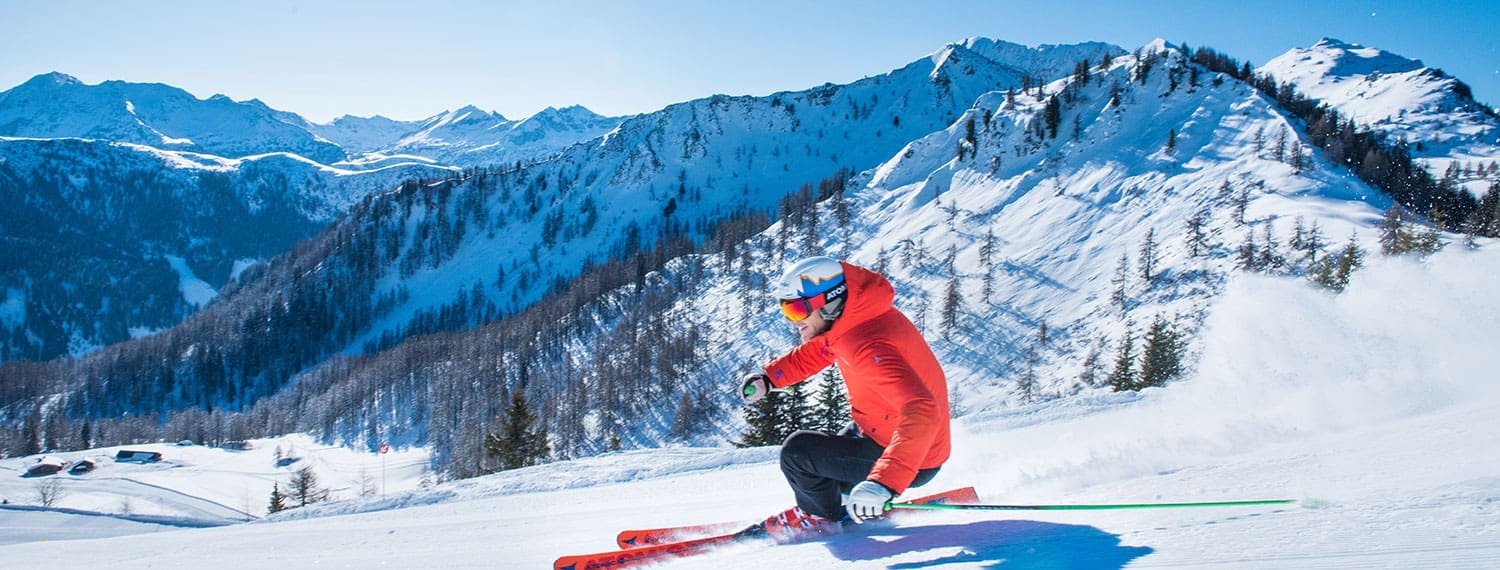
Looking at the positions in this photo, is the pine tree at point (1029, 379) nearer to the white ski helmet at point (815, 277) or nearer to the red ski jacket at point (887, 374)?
the red ski jacket at point (887, 374)

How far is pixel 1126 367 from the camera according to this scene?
A: 30.8 meters

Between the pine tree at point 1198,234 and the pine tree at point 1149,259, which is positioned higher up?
the pine tree at point 1198,234

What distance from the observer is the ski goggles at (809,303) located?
475 cm

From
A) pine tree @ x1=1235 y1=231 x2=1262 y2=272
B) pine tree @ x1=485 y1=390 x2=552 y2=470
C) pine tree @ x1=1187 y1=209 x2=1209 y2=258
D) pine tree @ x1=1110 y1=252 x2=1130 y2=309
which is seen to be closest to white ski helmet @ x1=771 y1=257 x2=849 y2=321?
pine tree @ x1=485 y1=390 x2=552 y2=470

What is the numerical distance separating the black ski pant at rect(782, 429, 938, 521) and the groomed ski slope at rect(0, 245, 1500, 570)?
0.93 ft

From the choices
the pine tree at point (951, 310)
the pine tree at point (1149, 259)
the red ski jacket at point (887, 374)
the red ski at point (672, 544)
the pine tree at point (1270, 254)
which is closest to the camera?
the red ski jacket at point (887, 374)

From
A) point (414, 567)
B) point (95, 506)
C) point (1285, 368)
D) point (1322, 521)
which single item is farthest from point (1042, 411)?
point (95, 506)

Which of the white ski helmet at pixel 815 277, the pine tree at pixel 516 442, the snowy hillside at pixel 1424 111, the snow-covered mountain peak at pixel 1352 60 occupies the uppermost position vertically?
the snow-covered mountain peak at pixel 1352 60

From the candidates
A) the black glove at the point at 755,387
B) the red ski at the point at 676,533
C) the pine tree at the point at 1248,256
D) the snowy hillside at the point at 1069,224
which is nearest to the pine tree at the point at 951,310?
the snowy hillside at the point at 1069,224

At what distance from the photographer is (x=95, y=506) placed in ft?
185

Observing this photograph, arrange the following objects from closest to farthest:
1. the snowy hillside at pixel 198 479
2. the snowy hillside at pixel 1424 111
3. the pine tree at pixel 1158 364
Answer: the pine tree at pixel 1158 364, the snowy hillside at pixel 198 479, the snowy hillside at pixel 1424 111

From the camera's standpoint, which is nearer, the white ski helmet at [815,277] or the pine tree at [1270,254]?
the white ski helmet at [815,277]

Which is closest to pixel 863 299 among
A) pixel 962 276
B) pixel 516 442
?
pixel 516 442

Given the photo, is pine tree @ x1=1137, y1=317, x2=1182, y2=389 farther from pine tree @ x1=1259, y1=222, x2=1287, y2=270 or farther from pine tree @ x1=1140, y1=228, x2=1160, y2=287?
pine tree @ x1=1140, y1=228, x2=1160, y2=287
